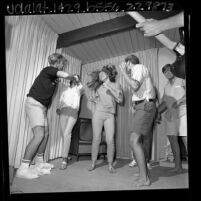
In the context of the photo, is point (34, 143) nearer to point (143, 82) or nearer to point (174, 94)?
point (143, 82)

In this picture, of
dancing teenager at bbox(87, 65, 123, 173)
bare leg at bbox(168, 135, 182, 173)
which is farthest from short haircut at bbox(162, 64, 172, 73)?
bare leg at bbox(168, 135, 182, 173)

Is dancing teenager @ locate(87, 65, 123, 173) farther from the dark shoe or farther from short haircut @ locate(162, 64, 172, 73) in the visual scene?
short haircut @ locate(162, 64, 172, 73)

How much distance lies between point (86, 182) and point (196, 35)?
1218 mm

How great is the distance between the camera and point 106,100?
155cm

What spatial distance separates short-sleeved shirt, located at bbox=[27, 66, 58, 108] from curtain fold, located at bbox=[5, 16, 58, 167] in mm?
35

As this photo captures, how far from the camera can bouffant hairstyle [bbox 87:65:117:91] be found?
1.52 meters

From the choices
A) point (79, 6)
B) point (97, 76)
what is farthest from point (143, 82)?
point (79, 6)

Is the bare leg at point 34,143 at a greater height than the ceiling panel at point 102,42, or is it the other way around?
the ceiling panel at point 102,42

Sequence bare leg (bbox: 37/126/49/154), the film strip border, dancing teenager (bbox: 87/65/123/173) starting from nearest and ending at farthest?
1. the film strip border
2. bare leg (bbox: 37/126/49/154)
3. dancing teenager (bbox: 87/65/123/173)

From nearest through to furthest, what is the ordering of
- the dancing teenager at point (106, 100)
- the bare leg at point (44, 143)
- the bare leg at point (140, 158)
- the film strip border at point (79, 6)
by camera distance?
the film strip border at point (79, 6)
the bare leg at point (140, 158)
the bare leg at point (44, 143)
the dancing teenager at point (106, 100)

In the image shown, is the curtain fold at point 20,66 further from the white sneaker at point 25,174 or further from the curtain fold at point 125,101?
the curtain fold at point 125,101

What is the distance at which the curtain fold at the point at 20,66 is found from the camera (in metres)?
1.27

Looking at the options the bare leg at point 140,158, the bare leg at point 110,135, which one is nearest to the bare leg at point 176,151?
the bare leg at point 140,158

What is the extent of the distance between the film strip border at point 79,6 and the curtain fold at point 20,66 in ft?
0.34
